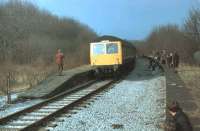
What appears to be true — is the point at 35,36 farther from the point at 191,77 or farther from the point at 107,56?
the point at 191,77

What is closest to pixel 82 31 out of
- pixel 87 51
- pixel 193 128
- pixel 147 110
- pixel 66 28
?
pixel 66 28

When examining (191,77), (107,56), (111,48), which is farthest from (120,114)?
(111,48)

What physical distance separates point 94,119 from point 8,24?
56.4m

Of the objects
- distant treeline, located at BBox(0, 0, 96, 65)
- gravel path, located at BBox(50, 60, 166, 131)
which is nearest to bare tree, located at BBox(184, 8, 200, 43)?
distant treeline, located at BBox(0, 0, 96, 65)

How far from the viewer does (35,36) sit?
64.0 meters

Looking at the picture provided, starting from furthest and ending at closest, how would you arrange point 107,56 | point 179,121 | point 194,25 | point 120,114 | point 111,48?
point 194,25
point 111,48
point 107,56
point 120,114
point 179,121

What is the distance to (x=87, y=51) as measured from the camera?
5544 cm

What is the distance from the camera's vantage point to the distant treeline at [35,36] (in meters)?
56.5

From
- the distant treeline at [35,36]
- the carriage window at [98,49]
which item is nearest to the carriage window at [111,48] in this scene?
the carriage window at [98,49]

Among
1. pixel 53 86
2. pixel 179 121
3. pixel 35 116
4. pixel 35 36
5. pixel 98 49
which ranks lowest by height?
pixel 35 116

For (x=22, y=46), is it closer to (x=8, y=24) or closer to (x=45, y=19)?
(x=8, y=24)

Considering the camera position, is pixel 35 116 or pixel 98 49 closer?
pixel 35 116

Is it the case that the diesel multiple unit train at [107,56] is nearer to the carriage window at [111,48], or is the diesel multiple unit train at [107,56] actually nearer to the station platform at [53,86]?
the carriage window at [111,48]

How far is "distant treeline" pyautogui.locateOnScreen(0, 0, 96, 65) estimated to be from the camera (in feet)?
185
